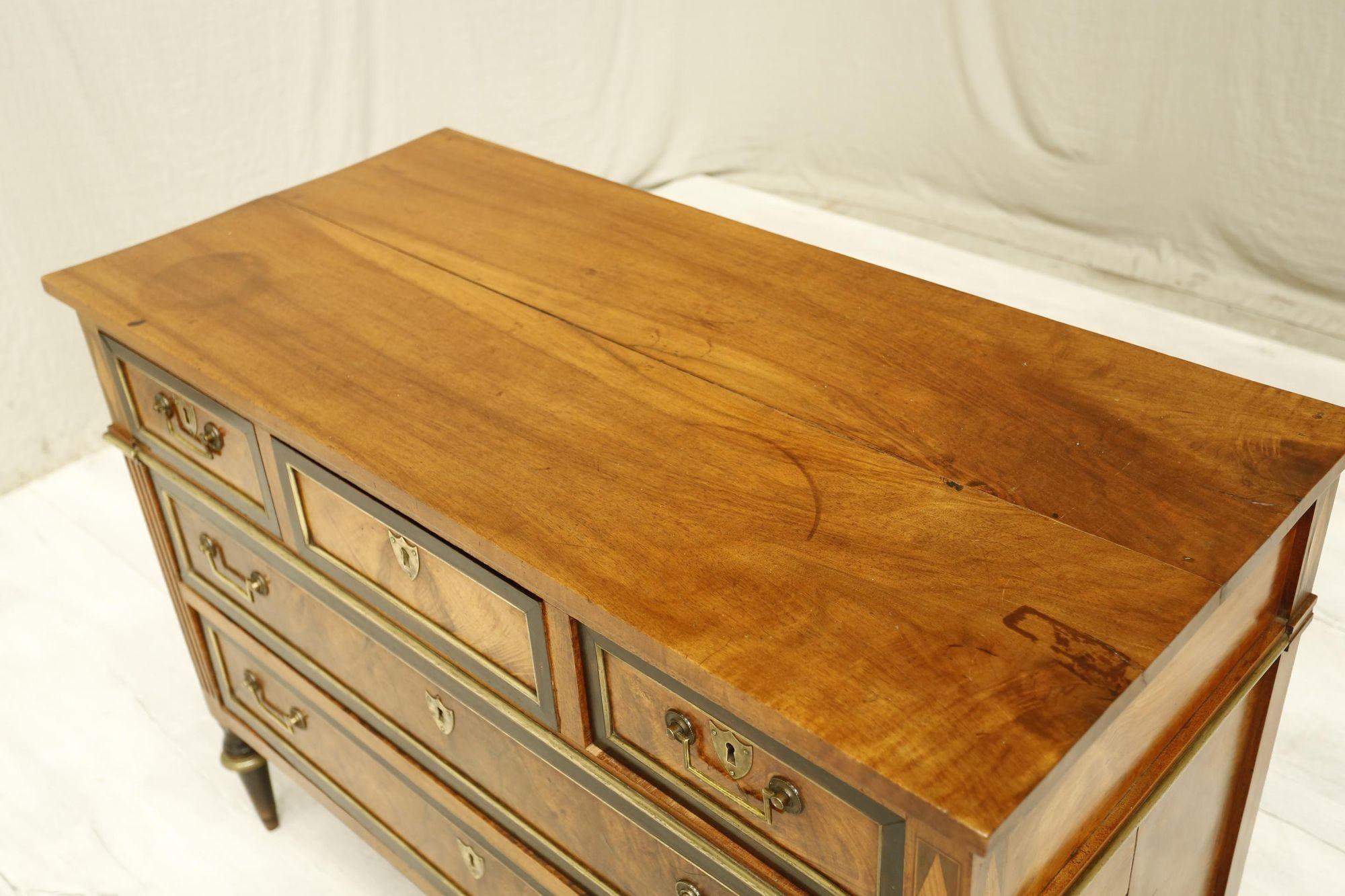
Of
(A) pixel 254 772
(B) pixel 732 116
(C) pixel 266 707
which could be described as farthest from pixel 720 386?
(B) pixel 732 116

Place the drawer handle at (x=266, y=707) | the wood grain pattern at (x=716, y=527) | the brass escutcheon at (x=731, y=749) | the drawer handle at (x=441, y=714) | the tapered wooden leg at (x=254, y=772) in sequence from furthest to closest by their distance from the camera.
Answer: the tapered wooden leg at (x=254, y=772) < the drawer handle at (x=266, y=707) < the drawer handle at (x=441, y=714) < the brass escutcheon at (x=731, y=749) < the wood grain pattern at (x=716, y=527)

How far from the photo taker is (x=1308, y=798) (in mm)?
1854

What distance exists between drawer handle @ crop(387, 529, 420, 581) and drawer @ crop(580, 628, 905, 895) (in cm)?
24

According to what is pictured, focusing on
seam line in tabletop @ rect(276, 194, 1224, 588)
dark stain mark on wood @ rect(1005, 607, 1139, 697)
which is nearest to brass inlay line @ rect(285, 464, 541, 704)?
seam line in tabletop @ rect(276, 194, 1224, 588)

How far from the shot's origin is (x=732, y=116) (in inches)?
157

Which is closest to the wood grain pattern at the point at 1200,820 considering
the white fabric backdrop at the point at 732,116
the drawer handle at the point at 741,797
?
the drawer handle at the point at 741,797

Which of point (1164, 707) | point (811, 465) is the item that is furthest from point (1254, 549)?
point (811, 465)

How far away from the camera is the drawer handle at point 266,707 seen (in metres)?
1.71

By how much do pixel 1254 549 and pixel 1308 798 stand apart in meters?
1.06

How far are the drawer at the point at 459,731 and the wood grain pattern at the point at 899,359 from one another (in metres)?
0.40

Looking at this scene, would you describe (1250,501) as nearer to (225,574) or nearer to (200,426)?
(200,426)

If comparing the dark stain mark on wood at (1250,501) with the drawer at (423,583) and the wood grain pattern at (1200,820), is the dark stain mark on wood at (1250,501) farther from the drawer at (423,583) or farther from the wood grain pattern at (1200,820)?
the drawer at (423,583)

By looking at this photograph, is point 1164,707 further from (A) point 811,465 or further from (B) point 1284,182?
(B) point 1284,182

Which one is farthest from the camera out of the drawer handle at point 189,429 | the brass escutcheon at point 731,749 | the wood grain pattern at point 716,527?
the drawer handle at point 189,429
